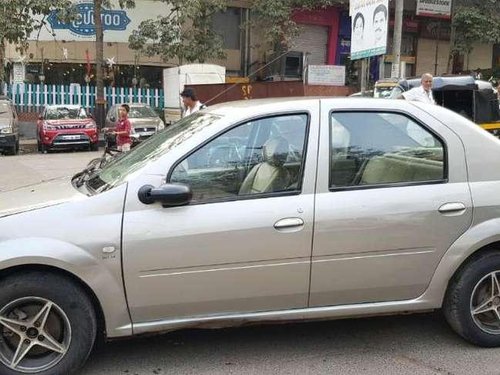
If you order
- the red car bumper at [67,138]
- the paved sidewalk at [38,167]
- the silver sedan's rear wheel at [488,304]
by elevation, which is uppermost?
the silver sedan's rear wheel at [488,304]

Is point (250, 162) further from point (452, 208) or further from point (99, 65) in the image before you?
point (99, 65)

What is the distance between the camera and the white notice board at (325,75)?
20.5 metres

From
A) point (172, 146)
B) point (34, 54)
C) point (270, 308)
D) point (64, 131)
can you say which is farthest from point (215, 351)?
point (34, 54)

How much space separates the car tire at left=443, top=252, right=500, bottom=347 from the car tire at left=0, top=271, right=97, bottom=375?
2251 millimetres

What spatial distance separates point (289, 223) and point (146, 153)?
1.05 metres

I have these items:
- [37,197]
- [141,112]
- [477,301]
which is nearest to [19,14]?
[141,112]

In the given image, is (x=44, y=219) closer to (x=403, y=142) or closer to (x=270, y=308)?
(x=270, y=308)

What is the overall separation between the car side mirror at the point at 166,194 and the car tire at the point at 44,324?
→ 24.7 inches

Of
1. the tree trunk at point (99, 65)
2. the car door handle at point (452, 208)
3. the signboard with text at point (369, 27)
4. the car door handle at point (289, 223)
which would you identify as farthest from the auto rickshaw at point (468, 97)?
the tree trunk at point (99, 65)

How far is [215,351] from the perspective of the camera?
3.88 m

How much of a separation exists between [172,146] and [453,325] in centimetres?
216

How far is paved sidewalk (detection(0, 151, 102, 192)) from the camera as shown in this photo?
1193cm

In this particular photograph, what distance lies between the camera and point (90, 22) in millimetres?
24484

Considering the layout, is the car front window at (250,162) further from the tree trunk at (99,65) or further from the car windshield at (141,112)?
the tree trunk at (99,65)
